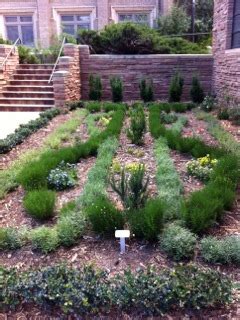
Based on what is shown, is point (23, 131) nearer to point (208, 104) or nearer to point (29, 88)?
point (29, 88)

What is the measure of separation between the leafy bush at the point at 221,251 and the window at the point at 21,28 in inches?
658

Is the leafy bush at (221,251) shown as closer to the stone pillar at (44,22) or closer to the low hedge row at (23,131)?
the low hedge row at (23,131)

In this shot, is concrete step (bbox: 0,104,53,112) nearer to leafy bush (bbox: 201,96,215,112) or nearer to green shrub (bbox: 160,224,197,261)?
leafy bush (bbox: 201,96,215,112)

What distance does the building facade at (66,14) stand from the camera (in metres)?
16.0

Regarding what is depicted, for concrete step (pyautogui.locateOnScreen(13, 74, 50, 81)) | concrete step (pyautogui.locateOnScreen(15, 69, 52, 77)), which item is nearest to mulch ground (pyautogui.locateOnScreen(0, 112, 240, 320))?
concrete step (pyautogui.locateOnScreen(13, 74, 50, 81))

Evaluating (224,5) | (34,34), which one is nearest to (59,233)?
(224,5)

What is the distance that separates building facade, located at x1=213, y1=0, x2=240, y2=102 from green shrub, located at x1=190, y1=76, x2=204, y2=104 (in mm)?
430

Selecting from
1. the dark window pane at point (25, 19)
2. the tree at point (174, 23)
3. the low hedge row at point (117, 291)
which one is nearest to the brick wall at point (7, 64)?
the tree at point (174, 23)

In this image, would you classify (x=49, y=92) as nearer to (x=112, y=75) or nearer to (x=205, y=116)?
(x=112, y=75)

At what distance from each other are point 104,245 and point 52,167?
153cm

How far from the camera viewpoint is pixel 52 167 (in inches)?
153

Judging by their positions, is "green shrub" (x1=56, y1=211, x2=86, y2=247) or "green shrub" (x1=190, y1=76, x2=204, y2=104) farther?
"green shrub" (x1=190, y1=76, x2=204, y2=104)

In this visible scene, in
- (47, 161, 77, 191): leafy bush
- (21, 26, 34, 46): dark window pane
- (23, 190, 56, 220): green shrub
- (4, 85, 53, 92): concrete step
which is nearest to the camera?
(23, 190, 56, 220): green shrub

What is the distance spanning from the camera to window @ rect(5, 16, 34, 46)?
55.4 ft
